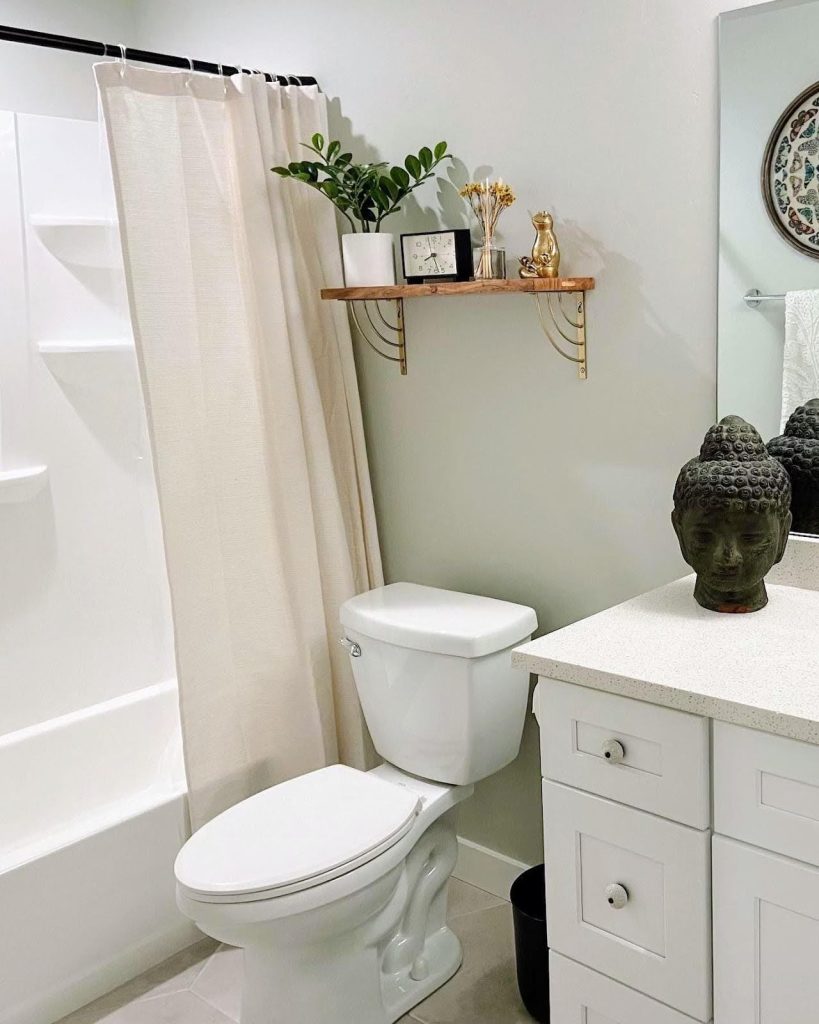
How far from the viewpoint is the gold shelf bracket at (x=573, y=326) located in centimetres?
213

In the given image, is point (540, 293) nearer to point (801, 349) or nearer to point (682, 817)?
point (801, 349)

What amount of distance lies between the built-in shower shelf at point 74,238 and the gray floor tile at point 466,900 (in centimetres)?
180

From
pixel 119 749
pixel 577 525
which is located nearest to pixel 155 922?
pixel 119 749

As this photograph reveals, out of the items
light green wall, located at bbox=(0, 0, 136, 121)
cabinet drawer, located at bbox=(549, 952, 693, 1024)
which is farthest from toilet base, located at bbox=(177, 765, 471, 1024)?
light green wall, located at bbox=(0, 0, 136, 121)

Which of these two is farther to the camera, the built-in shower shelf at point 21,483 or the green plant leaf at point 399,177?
the built-in shower shelf at point 21,483

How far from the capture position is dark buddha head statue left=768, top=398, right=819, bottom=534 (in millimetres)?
1823

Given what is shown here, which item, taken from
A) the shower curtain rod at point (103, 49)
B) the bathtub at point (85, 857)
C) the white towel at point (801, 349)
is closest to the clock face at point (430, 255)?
the shower curtain rod at point (103, 49)

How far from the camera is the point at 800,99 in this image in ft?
5.76

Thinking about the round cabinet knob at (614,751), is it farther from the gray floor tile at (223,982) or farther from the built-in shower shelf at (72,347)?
the built-in shower shelf at (72,347)

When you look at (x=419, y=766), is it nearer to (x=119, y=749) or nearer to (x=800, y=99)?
(x=119, y=749)

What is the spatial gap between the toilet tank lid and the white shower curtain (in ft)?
0.79

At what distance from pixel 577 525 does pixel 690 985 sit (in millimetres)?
999

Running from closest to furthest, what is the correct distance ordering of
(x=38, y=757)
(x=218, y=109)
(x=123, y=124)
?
(x=123, y=124)
(x=218, y=109)
(x=38, y=757)

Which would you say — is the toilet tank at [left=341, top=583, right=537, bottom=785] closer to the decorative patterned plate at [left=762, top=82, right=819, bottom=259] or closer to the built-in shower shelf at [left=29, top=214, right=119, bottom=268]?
the decorative patterned plate at [left=762, top=82, right=819, bottom=259]
